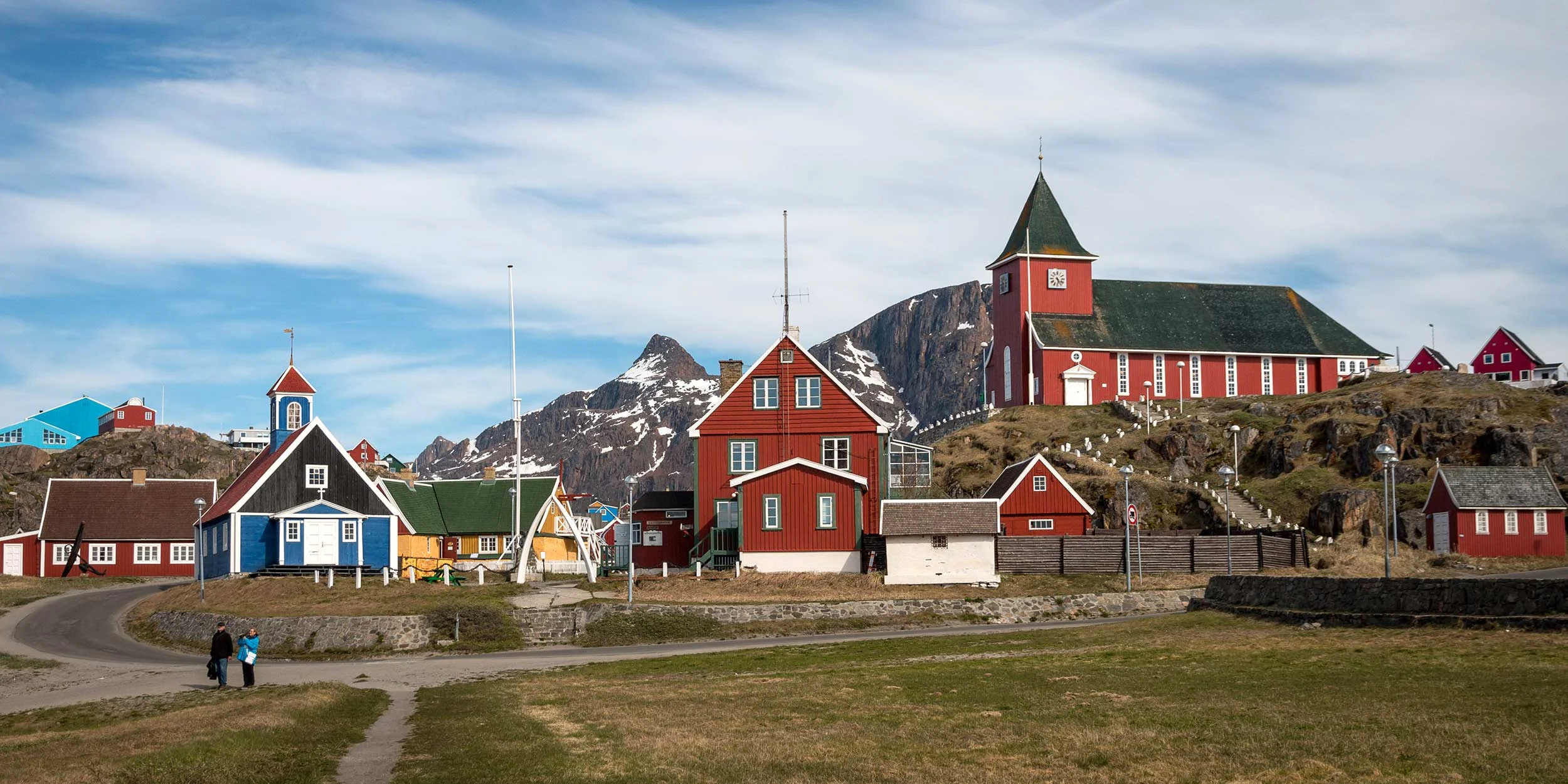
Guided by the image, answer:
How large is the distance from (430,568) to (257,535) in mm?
9881

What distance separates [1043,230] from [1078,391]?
11.5 meters

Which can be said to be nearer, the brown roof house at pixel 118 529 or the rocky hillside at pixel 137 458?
the brown roof house at pixel 118 529

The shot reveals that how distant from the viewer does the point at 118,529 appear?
264 ft

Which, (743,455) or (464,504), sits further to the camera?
(464,504)

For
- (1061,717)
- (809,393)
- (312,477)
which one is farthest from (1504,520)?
(312,477)

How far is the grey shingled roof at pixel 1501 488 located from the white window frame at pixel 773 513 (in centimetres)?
2750

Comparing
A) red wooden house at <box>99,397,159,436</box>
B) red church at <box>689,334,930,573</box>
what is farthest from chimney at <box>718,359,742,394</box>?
red wooden house at <box>99,397,159,436</box>

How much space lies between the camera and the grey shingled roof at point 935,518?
53.2m

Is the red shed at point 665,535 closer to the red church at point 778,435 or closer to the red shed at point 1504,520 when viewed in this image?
the red church at point 778,435

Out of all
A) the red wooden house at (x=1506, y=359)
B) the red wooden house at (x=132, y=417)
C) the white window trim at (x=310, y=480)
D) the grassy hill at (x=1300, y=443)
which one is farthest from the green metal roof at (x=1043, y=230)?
the red wooden house at (x=132, y=417)

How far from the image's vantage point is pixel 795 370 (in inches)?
2413

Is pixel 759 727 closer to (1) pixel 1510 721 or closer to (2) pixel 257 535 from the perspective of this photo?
(1) pixel 1510 721

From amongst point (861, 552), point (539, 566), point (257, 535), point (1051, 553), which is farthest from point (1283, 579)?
point (257, 535)

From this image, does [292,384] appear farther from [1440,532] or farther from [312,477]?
[1440,532]
